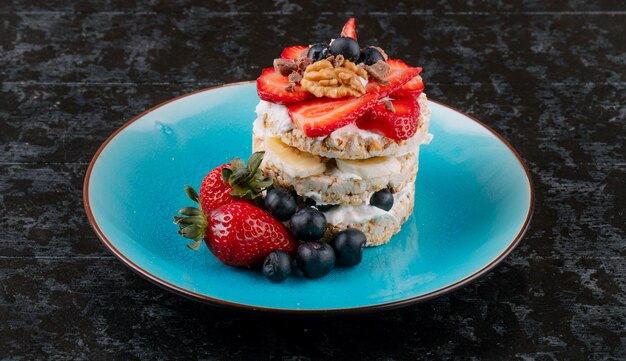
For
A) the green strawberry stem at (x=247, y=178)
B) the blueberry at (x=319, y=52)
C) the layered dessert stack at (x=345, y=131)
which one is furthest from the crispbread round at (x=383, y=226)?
the blueberry at (x=319, y=52)

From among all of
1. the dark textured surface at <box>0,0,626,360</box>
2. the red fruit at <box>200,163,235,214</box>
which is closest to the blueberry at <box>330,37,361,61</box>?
the red fruit at <box>200,163,235,214</box>

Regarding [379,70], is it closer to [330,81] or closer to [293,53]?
[330,81]

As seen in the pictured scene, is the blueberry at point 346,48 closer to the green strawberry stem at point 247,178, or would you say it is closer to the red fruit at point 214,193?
the green strawberry stem at point 247,178

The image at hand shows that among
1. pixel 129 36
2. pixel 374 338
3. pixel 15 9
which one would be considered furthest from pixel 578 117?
pixel 15 9

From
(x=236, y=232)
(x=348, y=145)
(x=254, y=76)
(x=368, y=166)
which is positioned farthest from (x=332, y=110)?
(x=254, y=76)

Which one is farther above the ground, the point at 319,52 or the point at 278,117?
the point at 319,52

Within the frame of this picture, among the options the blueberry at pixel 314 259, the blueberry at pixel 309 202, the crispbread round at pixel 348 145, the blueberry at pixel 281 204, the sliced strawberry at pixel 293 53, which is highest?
the sliced strawberry at pixel 293 53

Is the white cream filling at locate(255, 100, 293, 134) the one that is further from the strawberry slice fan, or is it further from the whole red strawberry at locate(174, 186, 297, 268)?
the whole red strawberry at locate(174, 186, 297, 268)
